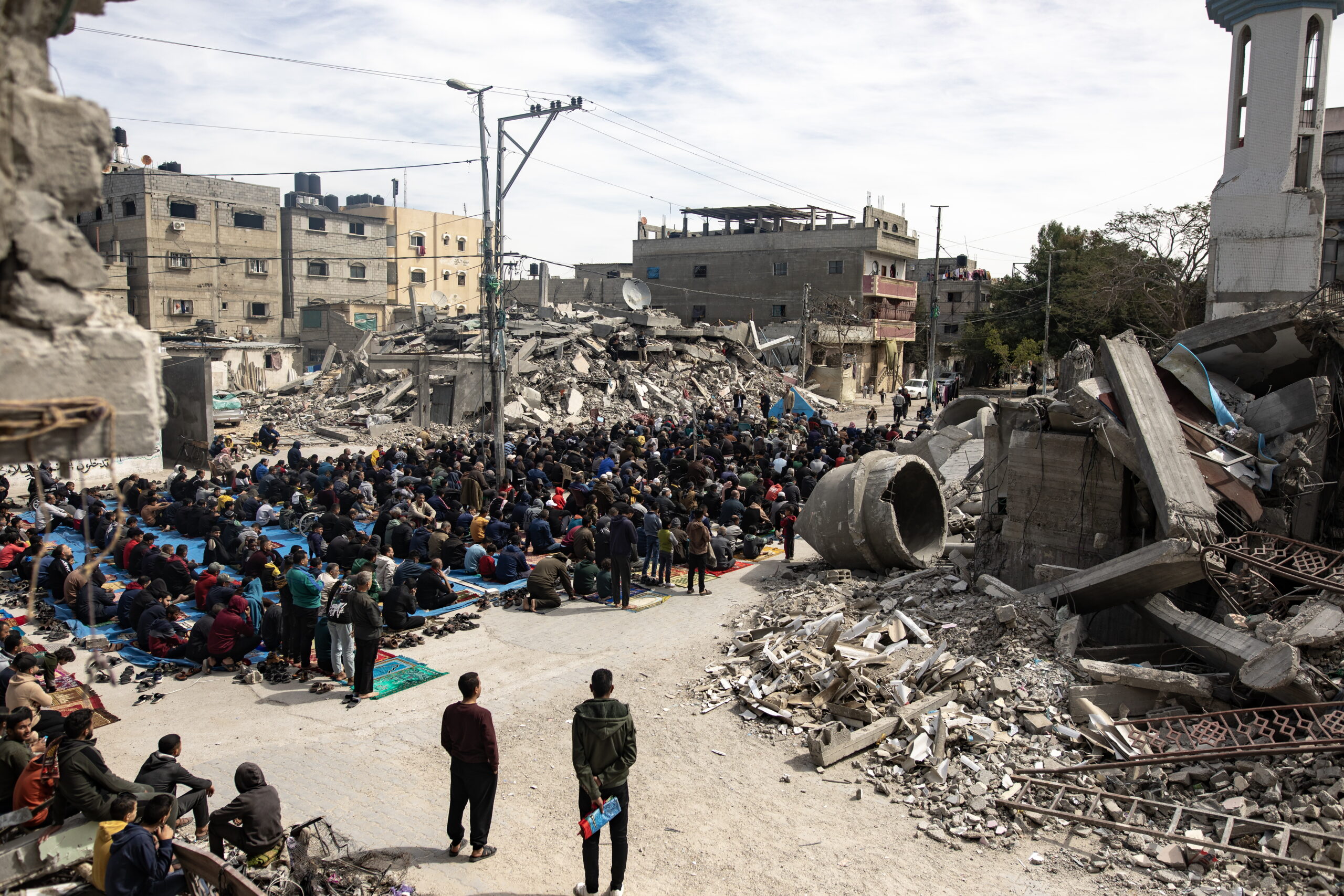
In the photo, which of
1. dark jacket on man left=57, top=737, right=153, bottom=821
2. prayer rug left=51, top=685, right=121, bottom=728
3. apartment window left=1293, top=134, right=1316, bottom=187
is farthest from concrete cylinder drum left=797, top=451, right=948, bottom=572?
apartment window left=1293, top=134, right=1316, bottom=187

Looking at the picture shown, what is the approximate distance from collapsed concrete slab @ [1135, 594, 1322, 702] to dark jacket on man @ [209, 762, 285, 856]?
7450 mm

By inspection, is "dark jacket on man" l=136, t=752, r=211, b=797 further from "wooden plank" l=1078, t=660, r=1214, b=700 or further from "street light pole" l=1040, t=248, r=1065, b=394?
"street light pole" l=1040, t=248, r=1065, b=394

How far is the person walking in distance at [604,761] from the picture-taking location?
18.2 feet

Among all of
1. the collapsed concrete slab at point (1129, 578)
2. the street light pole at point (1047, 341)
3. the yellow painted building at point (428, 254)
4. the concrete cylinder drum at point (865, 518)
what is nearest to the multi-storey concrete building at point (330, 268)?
the yellow painted building at point (428, 254)

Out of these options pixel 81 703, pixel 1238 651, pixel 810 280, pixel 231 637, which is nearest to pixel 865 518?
pixel 1238 651

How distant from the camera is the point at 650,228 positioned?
61500 mm

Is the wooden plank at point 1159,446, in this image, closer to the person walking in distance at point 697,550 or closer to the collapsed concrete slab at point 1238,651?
the collapsed concrete slab at point 1238,651

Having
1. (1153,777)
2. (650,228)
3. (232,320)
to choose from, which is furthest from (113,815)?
(650,228)

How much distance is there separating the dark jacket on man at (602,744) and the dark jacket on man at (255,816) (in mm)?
1897

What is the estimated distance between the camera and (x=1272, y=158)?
23.3 meters

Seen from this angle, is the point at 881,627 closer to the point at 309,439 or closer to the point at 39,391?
the point at 39,391

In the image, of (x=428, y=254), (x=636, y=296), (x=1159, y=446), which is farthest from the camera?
(x=428, y=254)

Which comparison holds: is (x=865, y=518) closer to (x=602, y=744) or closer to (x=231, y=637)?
Result: (x=602, y=744)

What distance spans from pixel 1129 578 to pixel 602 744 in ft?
20.4
